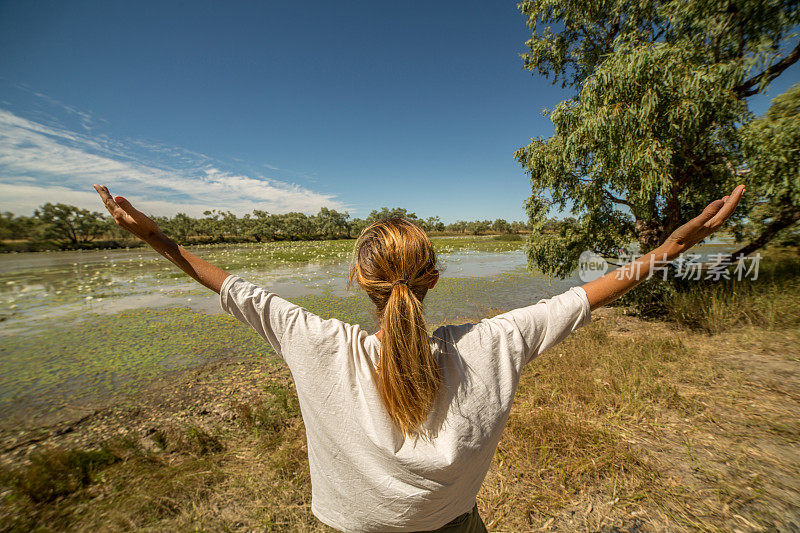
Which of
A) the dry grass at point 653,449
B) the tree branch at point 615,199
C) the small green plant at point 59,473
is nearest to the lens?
the dry grass at point 653,449

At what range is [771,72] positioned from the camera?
19.6 feet

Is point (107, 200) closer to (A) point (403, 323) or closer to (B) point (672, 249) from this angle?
(A) point (403, 323)

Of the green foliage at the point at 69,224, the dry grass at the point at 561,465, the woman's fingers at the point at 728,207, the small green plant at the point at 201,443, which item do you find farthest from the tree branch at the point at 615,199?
the green foliage at the point at 69,224

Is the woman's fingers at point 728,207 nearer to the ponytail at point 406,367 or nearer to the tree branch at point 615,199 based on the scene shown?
the ponytail at point 406,367

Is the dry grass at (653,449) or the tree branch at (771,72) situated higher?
the tree branch at (771,72)

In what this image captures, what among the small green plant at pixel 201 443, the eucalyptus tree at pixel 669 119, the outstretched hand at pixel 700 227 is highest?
the eucalyptus tree at pixel 669 119

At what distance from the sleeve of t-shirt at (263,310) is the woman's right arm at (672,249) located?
1071mm

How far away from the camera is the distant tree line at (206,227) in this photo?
1576 inches

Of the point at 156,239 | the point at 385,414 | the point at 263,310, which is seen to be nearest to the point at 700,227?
the point at 385,414

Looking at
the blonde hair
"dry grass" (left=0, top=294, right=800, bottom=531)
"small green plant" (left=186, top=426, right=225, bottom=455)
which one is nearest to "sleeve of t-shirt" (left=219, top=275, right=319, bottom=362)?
the blonde hair

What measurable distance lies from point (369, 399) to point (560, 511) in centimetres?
236

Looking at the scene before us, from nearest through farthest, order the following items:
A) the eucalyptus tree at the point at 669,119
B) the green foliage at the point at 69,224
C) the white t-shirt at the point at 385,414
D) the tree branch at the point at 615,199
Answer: the white t-shirt at the point at 385,414 < the eucalyptus tree at the point at 669,119 < the tree branch at the point at 615,199 < the green foliage at the point at 69,224

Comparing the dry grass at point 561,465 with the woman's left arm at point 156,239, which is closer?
the woman's left arm at point 156,239

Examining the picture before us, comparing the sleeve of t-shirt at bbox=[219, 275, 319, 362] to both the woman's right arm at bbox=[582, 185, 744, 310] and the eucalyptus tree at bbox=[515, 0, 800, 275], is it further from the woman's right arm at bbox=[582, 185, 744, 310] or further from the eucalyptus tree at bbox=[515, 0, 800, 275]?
the eucalyptus tree at bbox=[515, 0, 800, 275]
